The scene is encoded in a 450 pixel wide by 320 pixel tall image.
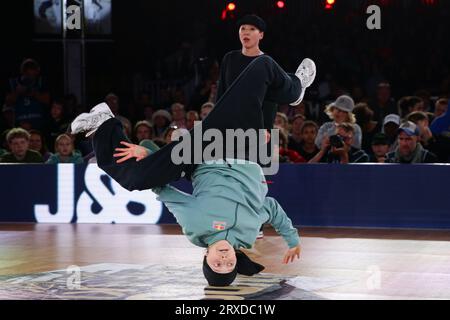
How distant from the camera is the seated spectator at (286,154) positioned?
9.03m

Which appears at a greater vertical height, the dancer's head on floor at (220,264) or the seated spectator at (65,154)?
the seated spectator at (65,154)

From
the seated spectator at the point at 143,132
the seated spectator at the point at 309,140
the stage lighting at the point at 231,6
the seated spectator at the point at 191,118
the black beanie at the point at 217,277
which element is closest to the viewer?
the black beanie at the point at 217,277

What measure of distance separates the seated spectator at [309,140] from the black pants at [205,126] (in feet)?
11.5

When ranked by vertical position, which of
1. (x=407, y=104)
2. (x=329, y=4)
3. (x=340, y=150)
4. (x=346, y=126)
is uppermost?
(x=329, y=4)

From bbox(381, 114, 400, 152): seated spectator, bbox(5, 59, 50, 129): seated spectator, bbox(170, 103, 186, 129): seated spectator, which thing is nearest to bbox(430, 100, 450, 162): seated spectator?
bbox(381, 114, 400, 152): seated spectator

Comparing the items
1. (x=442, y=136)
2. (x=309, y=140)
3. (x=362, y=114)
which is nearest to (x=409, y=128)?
(x=442, y=136)

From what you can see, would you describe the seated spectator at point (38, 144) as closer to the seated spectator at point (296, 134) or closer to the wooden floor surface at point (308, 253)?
the wooden floor surface at point (308, 253)

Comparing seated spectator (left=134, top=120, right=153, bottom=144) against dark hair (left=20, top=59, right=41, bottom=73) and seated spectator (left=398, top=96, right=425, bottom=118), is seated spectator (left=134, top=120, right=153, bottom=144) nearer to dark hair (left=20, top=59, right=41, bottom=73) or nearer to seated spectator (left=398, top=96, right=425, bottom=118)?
dark hair (left=20, top=59, right=41, bottom=73)

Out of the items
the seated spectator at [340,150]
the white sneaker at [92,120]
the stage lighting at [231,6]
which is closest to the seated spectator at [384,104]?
the seated spectator at [340,150]

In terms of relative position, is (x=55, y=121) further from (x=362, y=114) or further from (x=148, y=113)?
(x=362, y=114)

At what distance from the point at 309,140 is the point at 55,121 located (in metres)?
3.33

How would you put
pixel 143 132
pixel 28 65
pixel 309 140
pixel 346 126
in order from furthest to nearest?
pixel 28 65 → pixel 143 132 → pixel 309 140 → pixel 346 126

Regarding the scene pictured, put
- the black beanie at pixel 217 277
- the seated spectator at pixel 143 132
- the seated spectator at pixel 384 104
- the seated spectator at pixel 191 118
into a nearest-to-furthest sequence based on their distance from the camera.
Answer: the black beanie at pixel 217 277 → the seated spectator at pixel 143 132 → the seated spectator at pixel 191 118 → the seated spectator at pixel 384 104

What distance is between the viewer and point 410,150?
8.55 m
